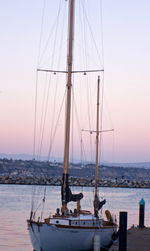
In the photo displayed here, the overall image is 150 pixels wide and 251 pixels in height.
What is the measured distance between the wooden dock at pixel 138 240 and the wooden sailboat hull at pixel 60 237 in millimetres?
1560

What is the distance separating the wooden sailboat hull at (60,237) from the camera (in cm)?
1998

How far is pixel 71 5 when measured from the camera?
74.9 feet

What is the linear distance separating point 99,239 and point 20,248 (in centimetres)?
699

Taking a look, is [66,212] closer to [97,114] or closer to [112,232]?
[112,232]

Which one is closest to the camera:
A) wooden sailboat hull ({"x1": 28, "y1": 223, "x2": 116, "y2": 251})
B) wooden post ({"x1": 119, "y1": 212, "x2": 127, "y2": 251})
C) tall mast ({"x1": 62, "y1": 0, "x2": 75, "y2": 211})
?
wooden sailboat hull ({"x1": 28, "y1": 223, "x2": 116, "y2": 251})

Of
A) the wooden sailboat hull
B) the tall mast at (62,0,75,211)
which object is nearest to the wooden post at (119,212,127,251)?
the wooden sailboat hull

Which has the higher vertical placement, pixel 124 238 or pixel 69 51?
pixel 69 51

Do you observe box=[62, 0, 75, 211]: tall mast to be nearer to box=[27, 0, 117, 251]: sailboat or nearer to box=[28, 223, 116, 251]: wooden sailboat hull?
box=[27, 0, 117, 251]: sailboat

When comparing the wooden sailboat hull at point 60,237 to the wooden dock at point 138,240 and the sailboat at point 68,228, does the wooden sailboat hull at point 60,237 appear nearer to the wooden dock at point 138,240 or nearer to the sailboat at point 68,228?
the sailboat at point 68,228

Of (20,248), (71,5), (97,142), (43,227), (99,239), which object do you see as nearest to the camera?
(43,227)

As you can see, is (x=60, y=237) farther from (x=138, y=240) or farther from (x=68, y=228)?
(x=138, y=240)

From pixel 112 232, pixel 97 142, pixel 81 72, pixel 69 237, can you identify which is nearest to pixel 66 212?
pixel 69 237

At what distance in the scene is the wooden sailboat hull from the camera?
20.0 m

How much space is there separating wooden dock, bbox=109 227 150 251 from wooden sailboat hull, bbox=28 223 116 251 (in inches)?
61.4
